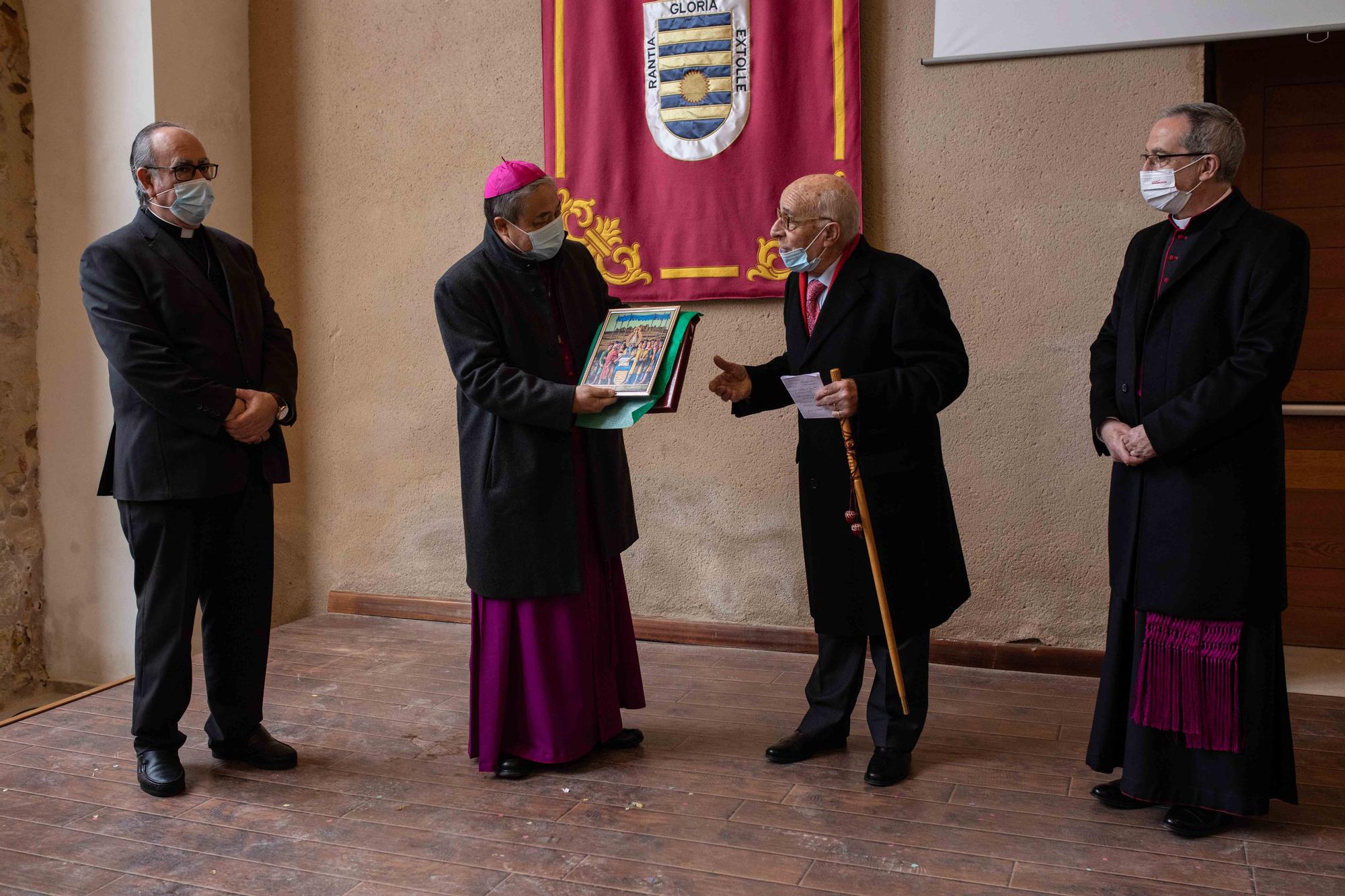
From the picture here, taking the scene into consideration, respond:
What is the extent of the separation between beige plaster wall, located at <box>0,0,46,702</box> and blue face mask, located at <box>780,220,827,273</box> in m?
3.34

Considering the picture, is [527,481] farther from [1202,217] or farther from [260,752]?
[1202,217]

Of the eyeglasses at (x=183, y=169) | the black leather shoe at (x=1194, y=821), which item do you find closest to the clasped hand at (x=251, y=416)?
the eyeglasses at (x=183, y=169)

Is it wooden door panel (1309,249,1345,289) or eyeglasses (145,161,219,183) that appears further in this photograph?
wooden door panel (1309,249,1345,289)

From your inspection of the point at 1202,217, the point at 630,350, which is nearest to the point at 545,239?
the point at 630,350

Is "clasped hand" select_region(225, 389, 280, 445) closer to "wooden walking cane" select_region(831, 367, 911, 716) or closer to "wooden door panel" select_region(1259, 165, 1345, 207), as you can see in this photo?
"wooden walking cane" select_region(831, 367, 911, 716)

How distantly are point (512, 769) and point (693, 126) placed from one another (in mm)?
2500

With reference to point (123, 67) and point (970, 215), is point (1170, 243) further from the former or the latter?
point (123, 67)

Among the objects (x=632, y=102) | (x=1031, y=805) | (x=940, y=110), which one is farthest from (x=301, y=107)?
(x=1031, y=805)

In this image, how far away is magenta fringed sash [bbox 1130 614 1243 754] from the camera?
8.11 ft

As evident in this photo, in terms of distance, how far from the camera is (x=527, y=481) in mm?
2924

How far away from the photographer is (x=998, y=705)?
3.53 meters

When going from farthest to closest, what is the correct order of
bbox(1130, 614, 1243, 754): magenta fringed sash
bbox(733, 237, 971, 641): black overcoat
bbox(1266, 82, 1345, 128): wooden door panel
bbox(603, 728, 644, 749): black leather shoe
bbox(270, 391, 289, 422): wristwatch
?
bbox(1266, 82, 1345, 128): wooden door panel
bbox(603, 728, 644, 749): black leather shoe
bbox(270, 391, 289, 422): wristwatch
bbox(733, 237, 971, 641): black overcoat
bbox(1130, 614, 1243, 754): magenta fringed sash

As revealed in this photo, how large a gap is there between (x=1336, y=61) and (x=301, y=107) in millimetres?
4170

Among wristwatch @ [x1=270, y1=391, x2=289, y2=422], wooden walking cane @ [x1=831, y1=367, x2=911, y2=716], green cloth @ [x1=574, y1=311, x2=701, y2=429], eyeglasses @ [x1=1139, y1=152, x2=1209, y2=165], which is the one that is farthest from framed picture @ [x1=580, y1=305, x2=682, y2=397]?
eyeglasses @ [x1=1139, y1=152, x2=1209, y2=165]
